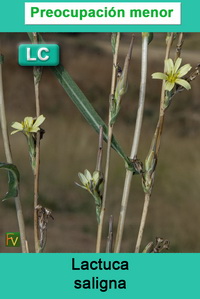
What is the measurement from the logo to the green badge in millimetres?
290

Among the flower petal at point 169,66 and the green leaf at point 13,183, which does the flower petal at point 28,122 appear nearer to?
the green leaf at point 13,183

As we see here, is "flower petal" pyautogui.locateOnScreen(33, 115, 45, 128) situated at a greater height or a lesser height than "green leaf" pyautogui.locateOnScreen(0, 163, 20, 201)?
greater

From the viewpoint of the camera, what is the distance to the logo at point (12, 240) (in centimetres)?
89

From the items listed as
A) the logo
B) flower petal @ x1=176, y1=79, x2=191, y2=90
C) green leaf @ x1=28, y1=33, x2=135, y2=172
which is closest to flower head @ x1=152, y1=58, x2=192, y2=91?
flower petal @ x1=176, y1=79, x2=191, y2=90

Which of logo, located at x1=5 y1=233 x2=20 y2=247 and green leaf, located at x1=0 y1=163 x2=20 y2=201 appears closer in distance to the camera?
green leaf, located at x1=0 y1=163 x2=20 y2=201

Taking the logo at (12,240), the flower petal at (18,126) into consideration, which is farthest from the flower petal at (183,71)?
the logo at (12,240)

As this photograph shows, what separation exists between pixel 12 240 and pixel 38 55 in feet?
1.04

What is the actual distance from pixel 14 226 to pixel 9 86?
29 centimetres

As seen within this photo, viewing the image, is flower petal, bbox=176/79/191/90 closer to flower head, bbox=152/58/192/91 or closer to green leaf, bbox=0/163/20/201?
flower head, bbox=152/58/192/91

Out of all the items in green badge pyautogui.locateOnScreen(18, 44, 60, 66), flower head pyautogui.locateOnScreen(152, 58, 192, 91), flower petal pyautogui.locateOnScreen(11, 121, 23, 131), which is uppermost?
green badge pyautogui.locateOnScreen(18, 44, 60, 66)

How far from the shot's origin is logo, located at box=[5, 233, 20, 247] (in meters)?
0.89

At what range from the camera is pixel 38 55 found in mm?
808

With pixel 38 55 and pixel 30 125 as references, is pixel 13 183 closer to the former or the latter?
pixel 30 125
